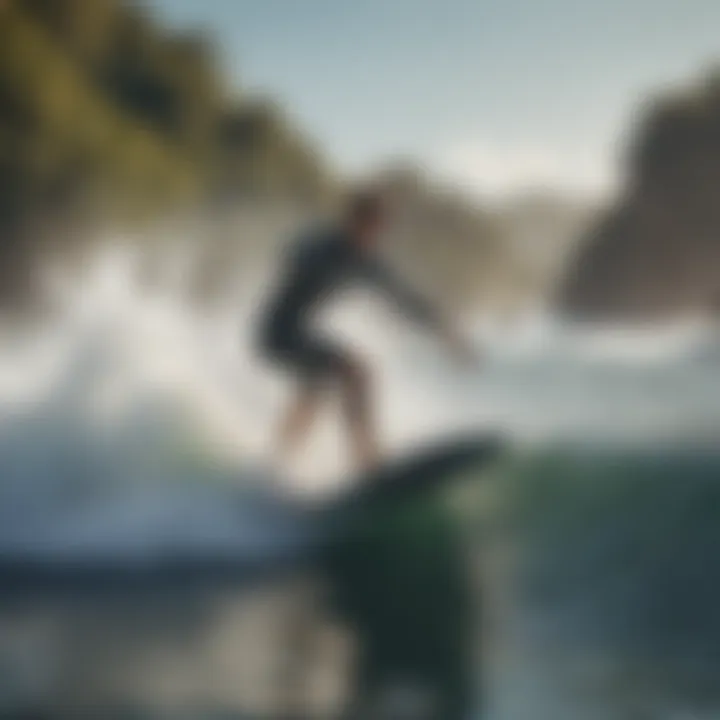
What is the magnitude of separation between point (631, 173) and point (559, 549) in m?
0.39

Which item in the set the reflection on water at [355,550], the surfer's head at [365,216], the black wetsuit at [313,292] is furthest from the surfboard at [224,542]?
the surfer's head at [365,216]

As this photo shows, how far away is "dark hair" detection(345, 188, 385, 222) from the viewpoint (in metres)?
1.32

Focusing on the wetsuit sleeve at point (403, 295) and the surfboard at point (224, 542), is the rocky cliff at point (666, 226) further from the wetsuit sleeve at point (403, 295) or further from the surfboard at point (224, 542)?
the surfboard at point (224, 542)

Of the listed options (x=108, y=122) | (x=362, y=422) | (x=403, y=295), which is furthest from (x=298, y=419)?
(x=108, y=122)

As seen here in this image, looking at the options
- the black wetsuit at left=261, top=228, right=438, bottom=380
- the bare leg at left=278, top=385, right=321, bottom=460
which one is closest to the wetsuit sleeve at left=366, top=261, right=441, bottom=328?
the black wetsuit at left=261, top=228, right=438, bottom=380

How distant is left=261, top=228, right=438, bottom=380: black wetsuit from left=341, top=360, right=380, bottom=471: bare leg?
42mm

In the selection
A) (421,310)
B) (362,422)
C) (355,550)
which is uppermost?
(421,310)

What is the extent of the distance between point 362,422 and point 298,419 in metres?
0.07

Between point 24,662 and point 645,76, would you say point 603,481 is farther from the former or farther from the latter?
point 24,662

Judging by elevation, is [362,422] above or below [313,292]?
below

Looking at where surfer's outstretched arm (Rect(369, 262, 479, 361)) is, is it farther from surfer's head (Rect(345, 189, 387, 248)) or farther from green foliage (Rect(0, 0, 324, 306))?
green foliage (Rect(0, 0, 324, 306))

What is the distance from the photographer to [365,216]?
4.34ft

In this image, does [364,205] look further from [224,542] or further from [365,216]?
[224,542]

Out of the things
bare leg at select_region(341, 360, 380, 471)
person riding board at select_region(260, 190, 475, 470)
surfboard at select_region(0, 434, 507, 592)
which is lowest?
surfboard at select_region(0, 434, 507, 592)
